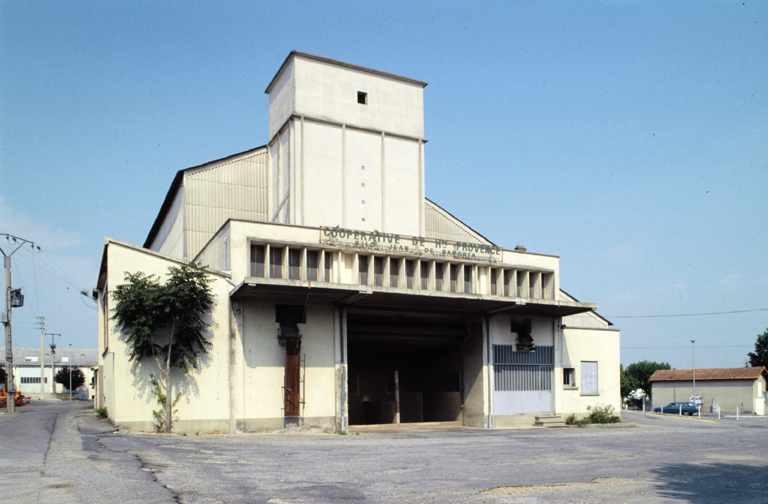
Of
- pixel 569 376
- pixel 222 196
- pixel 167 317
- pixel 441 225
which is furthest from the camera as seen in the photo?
pixel 441 225

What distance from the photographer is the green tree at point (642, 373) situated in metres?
110

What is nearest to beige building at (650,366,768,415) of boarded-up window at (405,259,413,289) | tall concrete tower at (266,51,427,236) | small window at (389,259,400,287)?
tall concrete tower at (266,51,427,236)

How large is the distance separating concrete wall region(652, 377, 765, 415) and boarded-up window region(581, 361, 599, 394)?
37131 mm

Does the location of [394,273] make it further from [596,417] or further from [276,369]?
[596,417]

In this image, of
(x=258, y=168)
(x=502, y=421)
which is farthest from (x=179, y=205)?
(x=502, y=421)

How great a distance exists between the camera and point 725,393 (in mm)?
69812

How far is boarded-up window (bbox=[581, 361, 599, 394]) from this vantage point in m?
36.2

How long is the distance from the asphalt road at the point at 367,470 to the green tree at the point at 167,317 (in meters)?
3.43

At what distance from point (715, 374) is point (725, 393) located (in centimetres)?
258

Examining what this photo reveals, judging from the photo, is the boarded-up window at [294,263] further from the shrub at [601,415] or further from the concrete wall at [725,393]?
the concrete wall at [725,393]

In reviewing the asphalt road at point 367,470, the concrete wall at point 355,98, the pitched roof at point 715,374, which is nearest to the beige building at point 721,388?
the pitched roof at point 715,374

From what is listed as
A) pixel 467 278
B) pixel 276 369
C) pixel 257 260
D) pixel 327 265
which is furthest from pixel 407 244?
pixel 276 369

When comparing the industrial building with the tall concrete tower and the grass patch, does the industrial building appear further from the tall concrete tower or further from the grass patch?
the grass patch

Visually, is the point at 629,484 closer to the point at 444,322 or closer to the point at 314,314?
the point at 314,314
